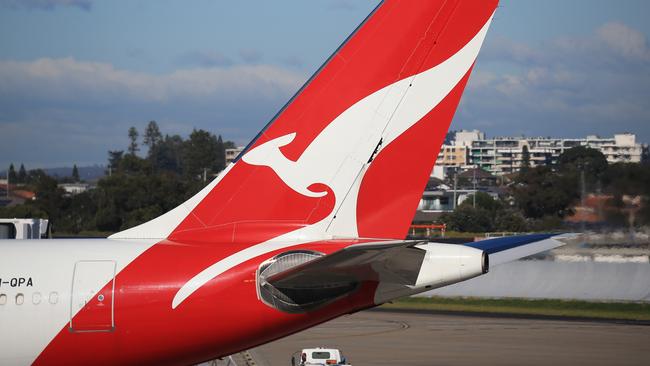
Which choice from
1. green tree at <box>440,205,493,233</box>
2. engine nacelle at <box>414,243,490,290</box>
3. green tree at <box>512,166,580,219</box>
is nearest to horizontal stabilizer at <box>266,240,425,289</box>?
engine nacelle at <box>414,243,490,290</box>

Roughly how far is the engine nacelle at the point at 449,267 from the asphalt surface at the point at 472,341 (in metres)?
20.7

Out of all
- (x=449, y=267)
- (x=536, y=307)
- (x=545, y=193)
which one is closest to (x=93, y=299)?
(x=449, y=267)

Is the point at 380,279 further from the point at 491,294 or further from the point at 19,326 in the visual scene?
the point at 491,294

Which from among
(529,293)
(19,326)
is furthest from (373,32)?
(529,293)

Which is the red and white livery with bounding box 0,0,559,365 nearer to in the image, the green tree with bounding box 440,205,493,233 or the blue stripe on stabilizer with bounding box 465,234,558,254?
the blue stripe on stabilizer with bounding box 465,234,558,254

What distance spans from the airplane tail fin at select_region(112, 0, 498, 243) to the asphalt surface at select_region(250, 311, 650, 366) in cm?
1970

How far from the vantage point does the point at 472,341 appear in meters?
42.9

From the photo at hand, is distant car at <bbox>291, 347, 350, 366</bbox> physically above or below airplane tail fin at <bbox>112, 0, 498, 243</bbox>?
below

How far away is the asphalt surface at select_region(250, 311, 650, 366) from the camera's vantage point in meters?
37.3

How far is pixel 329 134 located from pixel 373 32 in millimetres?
1888

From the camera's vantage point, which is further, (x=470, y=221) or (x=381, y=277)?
(x=470, y=221)

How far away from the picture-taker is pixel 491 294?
204 feet

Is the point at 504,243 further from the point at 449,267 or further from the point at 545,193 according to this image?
the point at 545,193

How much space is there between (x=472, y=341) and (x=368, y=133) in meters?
27.4
